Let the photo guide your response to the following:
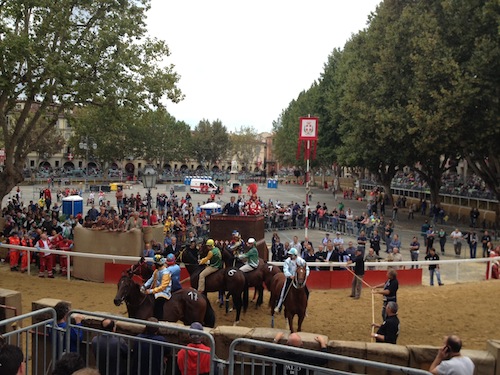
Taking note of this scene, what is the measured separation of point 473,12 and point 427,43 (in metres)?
3.39

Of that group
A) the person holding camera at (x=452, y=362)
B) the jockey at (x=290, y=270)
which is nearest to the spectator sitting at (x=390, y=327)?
the person holding camera at (x=452, y=362)

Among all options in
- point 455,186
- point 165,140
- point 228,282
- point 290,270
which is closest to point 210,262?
point 228,282

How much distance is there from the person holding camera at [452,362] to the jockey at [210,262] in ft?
22.1

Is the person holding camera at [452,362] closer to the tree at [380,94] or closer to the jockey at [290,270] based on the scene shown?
the jockey at [290,270]

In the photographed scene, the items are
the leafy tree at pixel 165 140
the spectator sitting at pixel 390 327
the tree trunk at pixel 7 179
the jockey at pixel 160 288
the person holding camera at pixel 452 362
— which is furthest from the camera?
the leafy tree at pixel 165 140

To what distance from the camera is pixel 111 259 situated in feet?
51.4

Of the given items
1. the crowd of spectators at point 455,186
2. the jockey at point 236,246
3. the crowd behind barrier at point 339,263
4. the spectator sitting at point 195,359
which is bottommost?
the crowd behind barrier at point 339,263

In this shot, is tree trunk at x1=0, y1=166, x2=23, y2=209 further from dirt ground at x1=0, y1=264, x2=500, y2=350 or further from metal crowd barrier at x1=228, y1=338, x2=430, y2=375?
metal crowd barrier at x1=228, y1=338, x2=430, y2=375

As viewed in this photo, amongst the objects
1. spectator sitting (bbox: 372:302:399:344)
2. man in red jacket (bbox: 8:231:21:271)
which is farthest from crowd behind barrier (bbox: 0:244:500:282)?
spectator sitting (bbox: 372:302:399:344)

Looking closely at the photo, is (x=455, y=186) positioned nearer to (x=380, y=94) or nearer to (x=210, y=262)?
(x=380, y=94)

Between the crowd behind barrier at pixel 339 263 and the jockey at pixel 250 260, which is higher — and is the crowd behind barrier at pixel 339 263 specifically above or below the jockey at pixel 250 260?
below

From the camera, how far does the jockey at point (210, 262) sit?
39.2 feet

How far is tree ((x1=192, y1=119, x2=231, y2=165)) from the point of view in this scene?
10969 centimetres

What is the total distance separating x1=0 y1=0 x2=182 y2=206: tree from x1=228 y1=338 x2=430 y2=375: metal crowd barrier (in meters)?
16.2
